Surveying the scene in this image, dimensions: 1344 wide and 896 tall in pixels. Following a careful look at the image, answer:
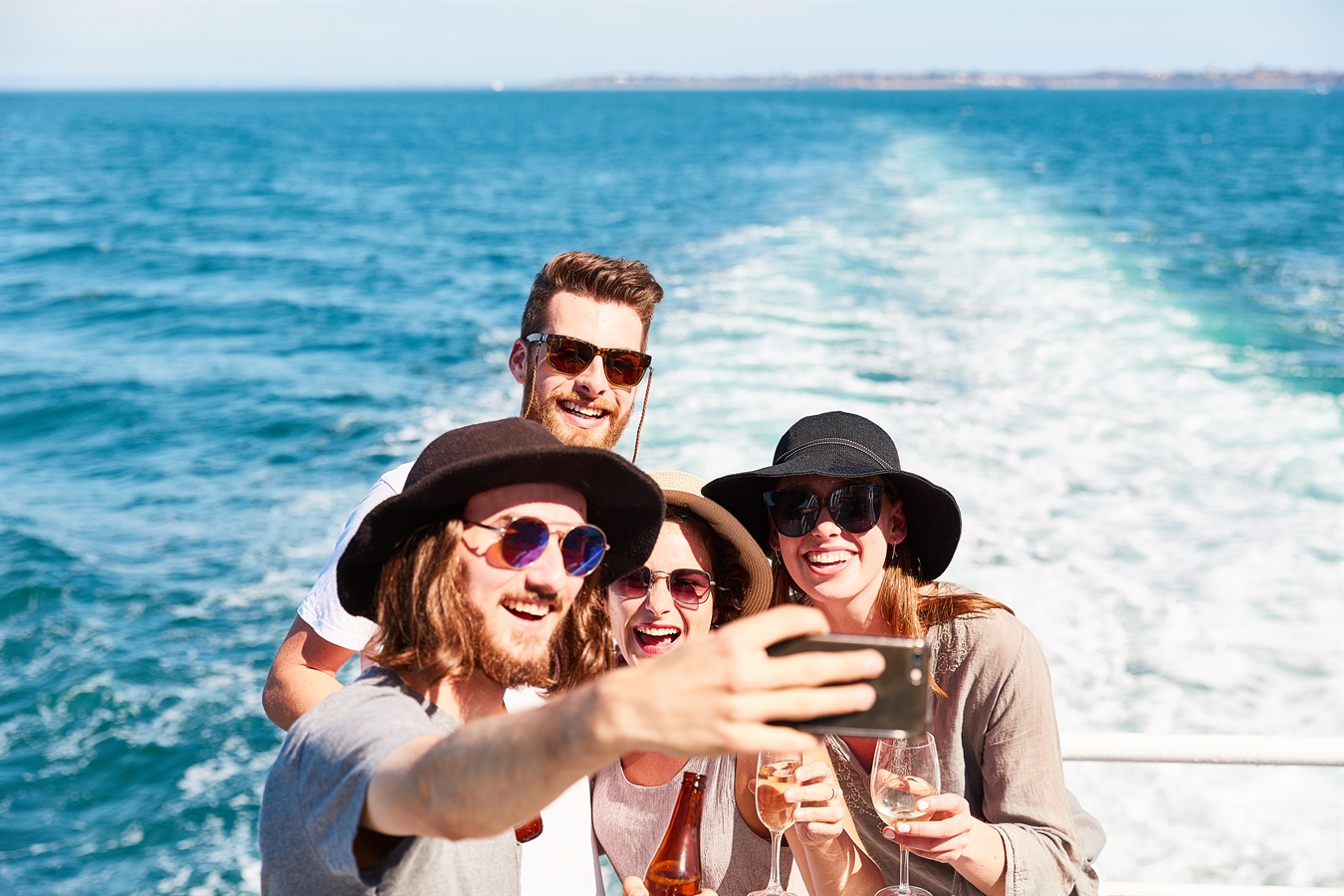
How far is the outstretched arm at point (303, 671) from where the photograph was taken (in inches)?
136

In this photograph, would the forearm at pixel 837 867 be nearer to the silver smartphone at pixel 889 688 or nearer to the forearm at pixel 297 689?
the silver smartphone at pixel 889 688

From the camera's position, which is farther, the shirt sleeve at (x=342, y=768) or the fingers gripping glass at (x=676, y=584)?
the fingers gripping glass at (x=676, y=584)

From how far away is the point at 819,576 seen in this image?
10.1ft

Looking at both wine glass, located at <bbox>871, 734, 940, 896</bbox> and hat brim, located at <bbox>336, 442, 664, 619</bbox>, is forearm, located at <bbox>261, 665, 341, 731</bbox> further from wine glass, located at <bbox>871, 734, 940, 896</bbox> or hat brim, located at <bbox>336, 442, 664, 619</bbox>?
wine glass, located at <bbox>871, 734, 940, 896</bbox>

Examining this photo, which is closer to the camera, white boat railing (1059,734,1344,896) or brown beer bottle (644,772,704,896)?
brown beer bottle (644,772,704,896)

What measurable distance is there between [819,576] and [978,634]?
1.44 ft

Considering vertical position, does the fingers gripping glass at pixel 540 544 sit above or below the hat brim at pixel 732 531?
above

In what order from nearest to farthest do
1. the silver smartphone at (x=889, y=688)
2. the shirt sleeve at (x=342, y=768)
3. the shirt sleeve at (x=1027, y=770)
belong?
the silver smartphone at (x=889, y=688) < the shirt sleeve at (x=342, y=768) < the shirt sleeve at (x=1027, y=770)

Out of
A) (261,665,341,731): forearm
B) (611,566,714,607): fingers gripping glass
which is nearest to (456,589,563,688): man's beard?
(611,566,714,607): fingers gripping glass

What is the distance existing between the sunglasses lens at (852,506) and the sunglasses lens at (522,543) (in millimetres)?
1155

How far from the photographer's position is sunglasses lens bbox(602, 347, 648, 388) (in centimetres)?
392

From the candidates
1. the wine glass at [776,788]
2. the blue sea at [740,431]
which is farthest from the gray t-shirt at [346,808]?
the blue sea at [740,431]

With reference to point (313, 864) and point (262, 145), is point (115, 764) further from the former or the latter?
point (262, 145)

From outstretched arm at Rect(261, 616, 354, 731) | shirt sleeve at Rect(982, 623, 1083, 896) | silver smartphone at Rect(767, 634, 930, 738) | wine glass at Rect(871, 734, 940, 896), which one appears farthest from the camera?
outstretched arm at Rect(261, 616, 354, 731)
